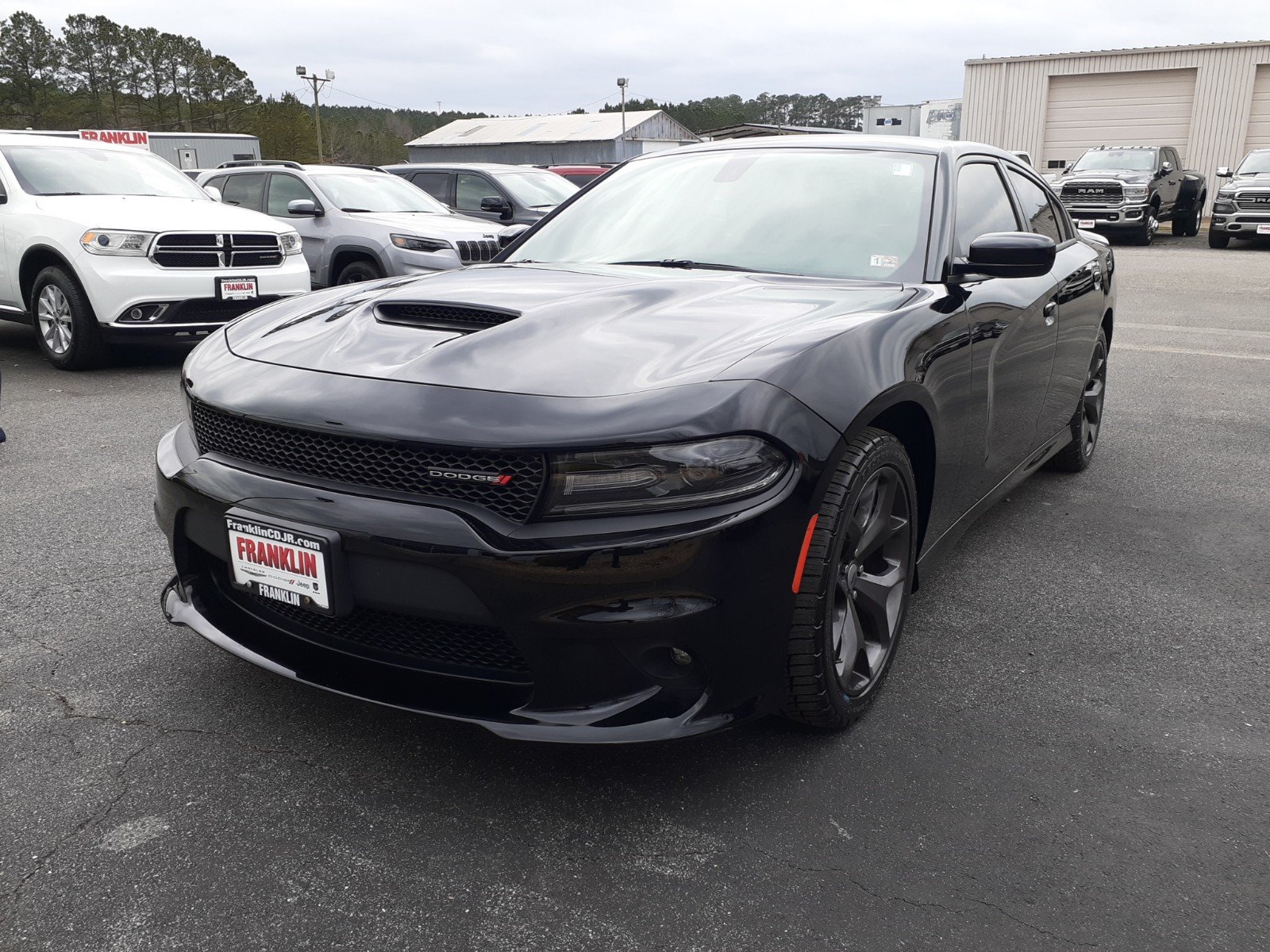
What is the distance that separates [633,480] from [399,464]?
1.56 ft

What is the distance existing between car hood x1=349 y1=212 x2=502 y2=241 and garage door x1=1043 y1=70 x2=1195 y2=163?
2313 cm

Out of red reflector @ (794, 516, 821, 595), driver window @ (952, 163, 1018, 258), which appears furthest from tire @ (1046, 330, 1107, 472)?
red reflector @ (794, 516, 821, 595)

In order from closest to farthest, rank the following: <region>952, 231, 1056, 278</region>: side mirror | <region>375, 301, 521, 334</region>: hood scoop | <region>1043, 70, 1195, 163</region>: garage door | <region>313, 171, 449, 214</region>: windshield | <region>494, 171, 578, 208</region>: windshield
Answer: <region>375, 301, 521, 334</region>: hood scoop < <region>952, 231, 1056, 278</region>: side mirror < <region>313, 171, 449, 214</region>: windshield < <region>494, 171, 578, 208</region>: windshield < <region>1043, 70, 1195, 163</region>: garage door

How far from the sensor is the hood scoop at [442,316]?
8.16ft

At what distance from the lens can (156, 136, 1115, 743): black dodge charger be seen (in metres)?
2.01

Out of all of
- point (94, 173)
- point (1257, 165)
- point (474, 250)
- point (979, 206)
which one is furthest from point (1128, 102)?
point (979, 206)

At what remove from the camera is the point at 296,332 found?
8.63ft

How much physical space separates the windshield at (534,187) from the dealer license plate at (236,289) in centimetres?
463

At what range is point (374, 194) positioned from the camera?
405 inches

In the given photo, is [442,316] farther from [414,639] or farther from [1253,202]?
[1253,202]

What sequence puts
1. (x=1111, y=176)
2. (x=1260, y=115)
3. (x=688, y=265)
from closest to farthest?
(x=688, y=265) → (x=1111, y=176) → (x=1260, y=115)

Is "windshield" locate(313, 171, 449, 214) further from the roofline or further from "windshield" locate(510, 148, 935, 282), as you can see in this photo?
the roofline

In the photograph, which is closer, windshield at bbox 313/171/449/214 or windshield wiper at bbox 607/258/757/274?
windshield wiper at bbox 607/258/757/274

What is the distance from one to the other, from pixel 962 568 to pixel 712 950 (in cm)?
223
